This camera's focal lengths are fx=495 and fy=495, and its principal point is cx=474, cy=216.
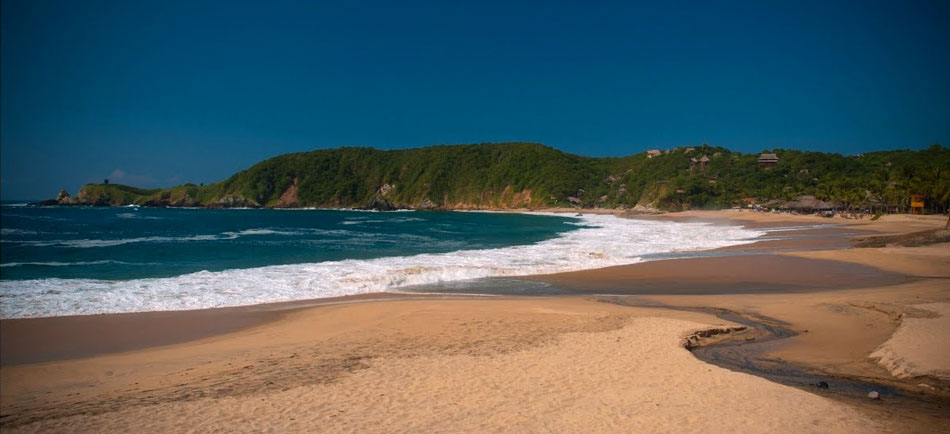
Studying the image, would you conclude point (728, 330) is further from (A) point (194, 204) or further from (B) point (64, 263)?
(A) point (194, 204)

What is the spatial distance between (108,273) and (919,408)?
26.4m

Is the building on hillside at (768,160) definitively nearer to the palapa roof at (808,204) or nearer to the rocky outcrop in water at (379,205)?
the palapa roof at (808,204)

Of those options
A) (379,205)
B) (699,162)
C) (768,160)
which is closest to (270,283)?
(768,160)

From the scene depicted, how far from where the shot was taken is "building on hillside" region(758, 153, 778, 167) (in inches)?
4727

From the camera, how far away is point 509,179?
167875 millimetres

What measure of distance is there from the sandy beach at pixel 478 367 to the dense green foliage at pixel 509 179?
9290cm

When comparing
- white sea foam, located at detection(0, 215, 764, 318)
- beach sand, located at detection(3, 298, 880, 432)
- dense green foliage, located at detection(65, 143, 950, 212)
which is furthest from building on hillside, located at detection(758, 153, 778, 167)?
beach sand, located at detection(3, 298, 880, 432)

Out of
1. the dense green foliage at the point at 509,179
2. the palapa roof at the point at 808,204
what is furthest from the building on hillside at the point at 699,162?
the palapa roof at the point at 808,204

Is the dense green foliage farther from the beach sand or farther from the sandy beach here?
the beach sand

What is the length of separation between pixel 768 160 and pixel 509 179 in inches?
3003

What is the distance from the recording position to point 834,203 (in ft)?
246

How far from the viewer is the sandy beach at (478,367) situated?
6391mm

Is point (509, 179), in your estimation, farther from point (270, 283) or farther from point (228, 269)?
point (270, 283)

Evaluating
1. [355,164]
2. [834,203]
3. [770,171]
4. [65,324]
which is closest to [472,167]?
[355,164]
